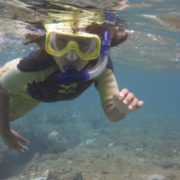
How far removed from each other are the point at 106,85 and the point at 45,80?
3.75 ft

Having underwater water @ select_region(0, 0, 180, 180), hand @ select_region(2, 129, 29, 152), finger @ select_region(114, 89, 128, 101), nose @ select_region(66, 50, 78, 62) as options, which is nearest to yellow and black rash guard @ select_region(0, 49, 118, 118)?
nose @ select_region(66, 50, 78, 62)

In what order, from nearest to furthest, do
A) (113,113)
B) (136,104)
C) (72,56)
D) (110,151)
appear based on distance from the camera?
(136,104), (72,56), (113,113), (110,151)

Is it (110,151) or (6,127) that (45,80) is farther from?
(110,151)

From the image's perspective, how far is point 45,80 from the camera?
5.86m

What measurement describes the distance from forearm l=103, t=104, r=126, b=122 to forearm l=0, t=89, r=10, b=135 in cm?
210

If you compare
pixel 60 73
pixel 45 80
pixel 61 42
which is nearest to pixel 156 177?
pixel 45 80

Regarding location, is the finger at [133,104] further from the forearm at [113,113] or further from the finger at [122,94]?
the forearm at [113,113]

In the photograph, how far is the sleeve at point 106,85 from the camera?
5.74m

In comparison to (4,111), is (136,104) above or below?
above

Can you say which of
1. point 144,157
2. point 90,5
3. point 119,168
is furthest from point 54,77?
point 144,157

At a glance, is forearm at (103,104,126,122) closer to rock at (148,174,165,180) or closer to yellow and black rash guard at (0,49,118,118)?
yellow and black rash guard at (0,49,118,118)

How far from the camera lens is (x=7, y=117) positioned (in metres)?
6.41

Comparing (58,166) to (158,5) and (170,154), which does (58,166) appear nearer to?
(170,154)

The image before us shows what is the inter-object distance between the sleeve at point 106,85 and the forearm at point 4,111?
6.33 ft
